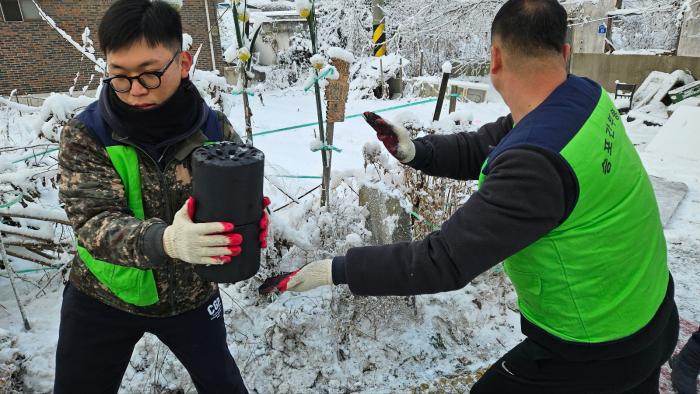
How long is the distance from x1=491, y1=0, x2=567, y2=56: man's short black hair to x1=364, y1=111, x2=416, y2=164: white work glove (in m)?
0.71

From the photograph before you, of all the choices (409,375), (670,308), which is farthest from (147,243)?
(409,375)

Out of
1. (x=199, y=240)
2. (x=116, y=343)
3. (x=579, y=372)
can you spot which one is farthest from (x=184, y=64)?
(x=579, y=372)

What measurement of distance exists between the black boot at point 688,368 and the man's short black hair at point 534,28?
6.22ft

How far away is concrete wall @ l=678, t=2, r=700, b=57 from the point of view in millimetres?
13047

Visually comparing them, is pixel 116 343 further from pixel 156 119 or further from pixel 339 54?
pixel 339 54

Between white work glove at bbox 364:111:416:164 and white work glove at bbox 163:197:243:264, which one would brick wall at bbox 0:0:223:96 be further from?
white work glove at bbox 163:197:243:264

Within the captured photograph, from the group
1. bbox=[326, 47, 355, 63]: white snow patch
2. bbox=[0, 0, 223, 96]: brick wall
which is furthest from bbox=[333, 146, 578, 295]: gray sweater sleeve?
bbox=[0, 0, 223, 96]: brick wall

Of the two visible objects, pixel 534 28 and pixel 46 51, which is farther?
pixel 46 51

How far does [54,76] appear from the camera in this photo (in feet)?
44.7

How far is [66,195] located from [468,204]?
126 cm

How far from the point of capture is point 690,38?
13195 mm

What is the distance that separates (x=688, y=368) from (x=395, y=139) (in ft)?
6.44

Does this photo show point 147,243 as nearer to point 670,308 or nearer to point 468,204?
point 468,204

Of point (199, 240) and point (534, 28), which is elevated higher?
point (534, 28)
